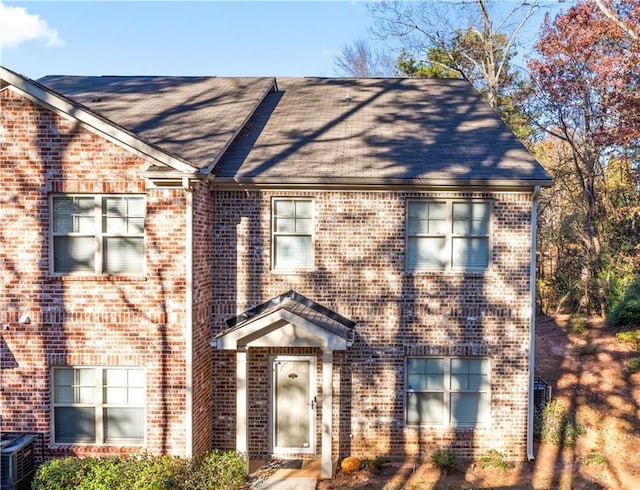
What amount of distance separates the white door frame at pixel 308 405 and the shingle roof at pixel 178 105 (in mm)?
4258

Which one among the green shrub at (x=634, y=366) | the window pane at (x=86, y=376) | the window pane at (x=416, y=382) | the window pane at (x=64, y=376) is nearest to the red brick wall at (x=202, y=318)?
the window pane at (x=86, y=376)

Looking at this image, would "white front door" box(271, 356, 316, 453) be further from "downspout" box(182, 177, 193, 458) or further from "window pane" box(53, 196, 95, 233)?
"window pane" box(53, 196, 95, 233)

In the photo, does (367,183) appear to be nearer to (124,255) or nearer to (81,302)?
(124,255)

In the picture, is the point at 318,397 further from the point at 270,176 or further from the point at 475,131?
the point at 475,131

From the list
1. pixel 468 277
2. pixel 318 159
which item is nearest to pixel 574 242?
pixel 468 277

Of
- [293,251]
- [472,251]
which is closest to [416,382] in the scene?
[472,251]

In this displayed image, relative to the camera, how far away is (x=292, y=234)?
988cm

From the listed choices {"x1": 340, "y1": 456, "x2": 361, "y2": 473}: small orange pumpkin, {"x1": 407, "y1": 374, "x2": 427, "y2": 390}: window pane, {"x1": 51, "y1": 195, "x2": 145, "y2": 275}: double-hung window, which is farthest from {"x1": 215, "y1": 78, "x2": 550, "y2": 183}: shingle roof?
{"x1": 340, "y1": 456, "x2": 361, "y2": 473}: small orange pumpkin

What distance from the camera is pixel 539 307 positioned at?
24641 mm

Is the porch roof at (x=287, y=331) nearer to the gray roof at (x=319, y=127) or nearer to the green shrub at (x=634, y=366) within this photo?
the gray roof at (x=319, y=127)

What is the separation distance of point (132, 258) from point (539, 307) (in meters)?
21.9

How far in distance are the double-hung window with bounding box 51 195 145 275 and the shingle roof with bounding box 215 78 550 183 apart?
199cm

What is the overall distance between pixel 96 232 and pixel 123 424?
363 centimetres

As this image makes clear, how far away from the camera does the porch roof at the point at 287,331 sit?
8.63m
